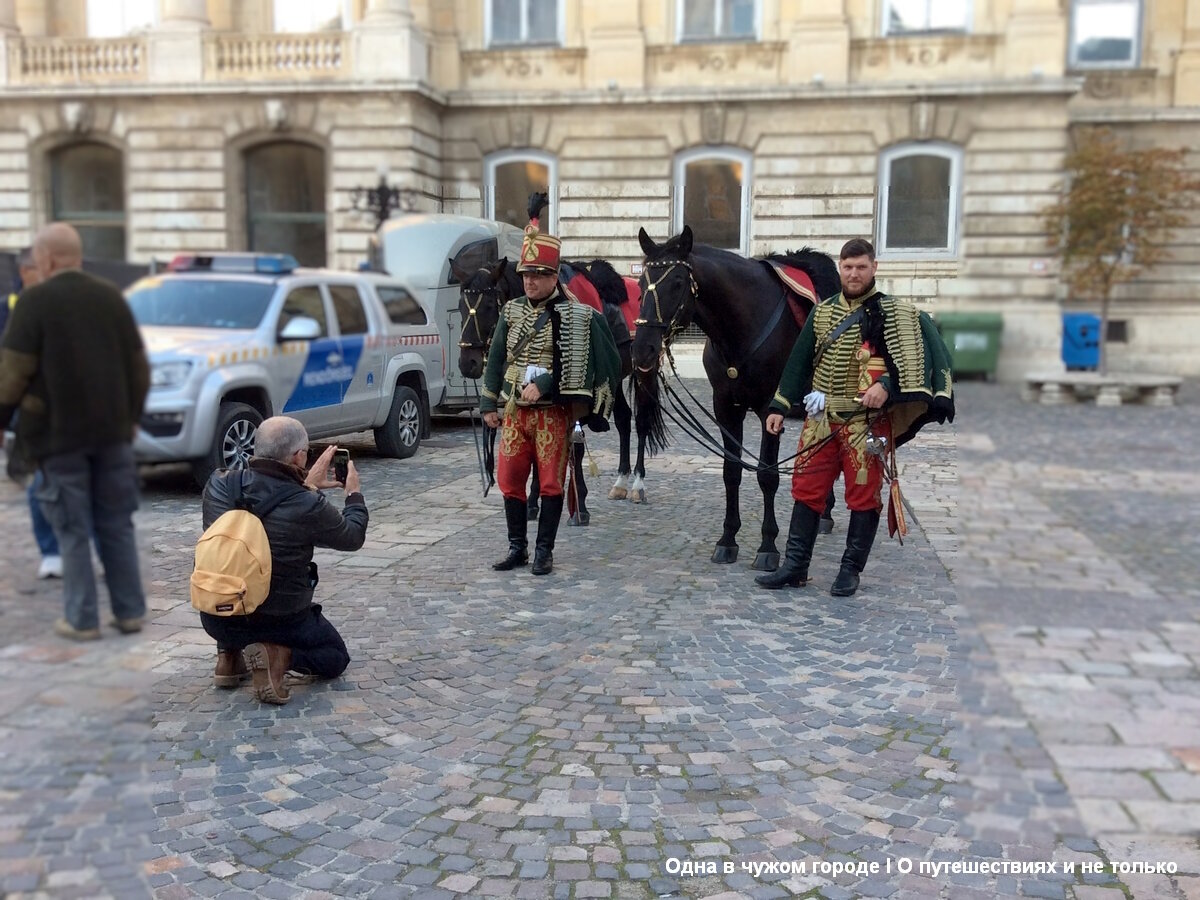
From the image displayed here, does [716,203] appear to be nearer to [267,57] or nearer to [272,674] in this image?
[267,57]

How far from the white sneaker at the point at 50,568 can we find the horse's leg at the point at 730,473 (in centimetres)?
569

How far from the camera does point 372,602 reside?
5.59 meters

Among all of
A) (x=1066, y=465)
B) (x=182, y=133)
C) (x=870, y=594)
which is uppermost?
(x=182, y=133)

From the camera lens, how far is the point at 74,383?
88 cm

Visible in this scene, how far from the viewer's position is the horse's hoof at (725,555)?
21.6 feet

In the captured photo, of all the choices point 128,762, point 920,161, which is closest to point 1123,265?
point 920,161

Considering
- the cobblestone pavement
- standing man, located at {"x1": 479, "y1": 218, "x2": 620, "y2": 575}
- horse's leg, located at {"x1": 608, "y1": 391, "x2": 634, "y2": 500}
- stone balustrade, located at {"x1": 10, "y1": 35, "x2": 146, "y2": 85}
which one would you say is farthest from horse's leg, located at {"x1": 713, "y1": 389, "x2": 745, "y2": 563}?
stone balustrade, located at {"x1": 10, "y1": 35, "x2": 146, "y2": 85}

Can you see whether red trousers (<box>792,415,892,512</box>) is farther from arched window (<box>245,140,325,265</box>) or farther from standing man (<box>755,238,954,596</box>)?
arched window (<box>245,140,325,265</box>)

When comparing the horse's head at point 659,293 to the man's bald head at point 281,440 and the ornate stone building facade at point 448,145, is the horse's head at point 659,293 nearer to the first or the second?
the ornate stone building facade at point 448,145

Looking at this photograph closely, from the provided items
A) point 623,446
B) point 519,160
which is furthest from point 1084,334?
point 519,160

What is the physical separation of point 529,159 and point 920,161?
6.65 ft

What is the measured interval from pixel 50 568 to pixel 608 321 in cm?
688

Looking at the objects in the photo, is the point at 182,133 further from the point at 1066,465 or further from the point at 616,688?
the point at 1066,465

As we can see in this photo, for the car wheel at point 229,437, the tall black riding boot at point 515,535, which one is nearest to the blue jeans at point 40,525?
the car wheel at point 229,437
